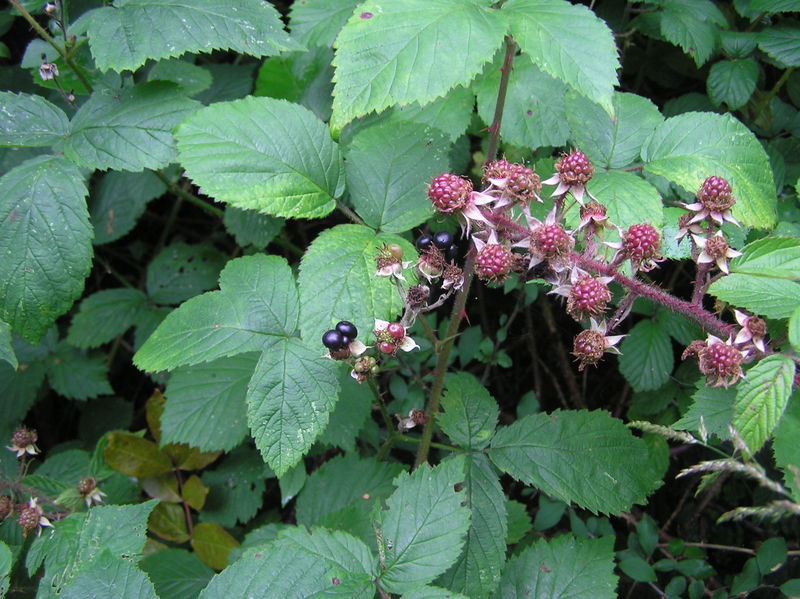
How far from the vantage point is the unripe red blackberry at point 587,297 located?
1.44 metres

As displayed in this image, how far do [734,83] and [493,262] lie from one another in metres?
1.61

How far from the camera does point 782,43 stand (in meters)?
2.38

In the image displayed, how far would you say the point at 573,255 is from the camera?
1556mm

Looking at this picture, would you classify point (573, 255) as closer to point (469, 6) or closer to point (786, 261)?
point (786, 261)

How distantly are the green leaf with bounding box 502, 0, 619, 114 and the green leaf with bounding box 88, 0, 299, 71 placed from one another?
2.93 feet

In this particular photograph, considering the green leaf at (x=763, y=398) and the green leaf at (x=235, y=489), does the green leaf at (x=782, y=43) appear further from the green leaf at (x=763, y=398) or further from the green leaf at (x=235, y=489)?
the green leaf at (x=235, y=489)

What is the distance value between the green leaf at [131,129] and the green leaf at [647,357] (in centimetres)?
188

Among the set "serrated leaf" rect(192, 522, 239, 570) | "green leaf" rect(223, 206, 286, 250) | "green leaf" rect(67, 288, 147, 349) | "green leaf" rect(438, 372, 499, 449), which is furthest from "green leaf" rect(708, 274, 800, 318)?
"green leaf" rect(67, 288, 147, 349)

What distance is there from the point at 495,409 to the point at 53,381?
2262mm

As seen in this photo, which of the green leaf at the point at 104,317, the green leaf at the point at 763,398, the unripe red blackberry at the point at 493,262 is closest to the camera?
the green leaf at the point at 763,398

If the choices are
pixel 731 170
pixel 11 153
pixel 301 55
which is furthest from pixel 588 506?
pixel 11 153

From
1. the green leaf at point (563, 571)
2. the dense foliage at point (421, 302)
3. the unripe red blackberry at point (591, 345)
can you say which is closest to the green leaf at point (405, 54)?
the dense foliage at point (421, 302)

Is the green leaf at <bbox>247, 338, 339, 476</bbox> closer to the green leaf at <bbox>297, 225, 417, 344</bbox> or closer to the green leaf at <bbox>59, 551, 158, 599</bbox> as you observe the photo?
the green leaf at <bbox>297, 225, 417, 344</bbox>

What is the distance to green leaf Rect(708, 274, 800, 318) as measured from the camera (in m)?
1.53
